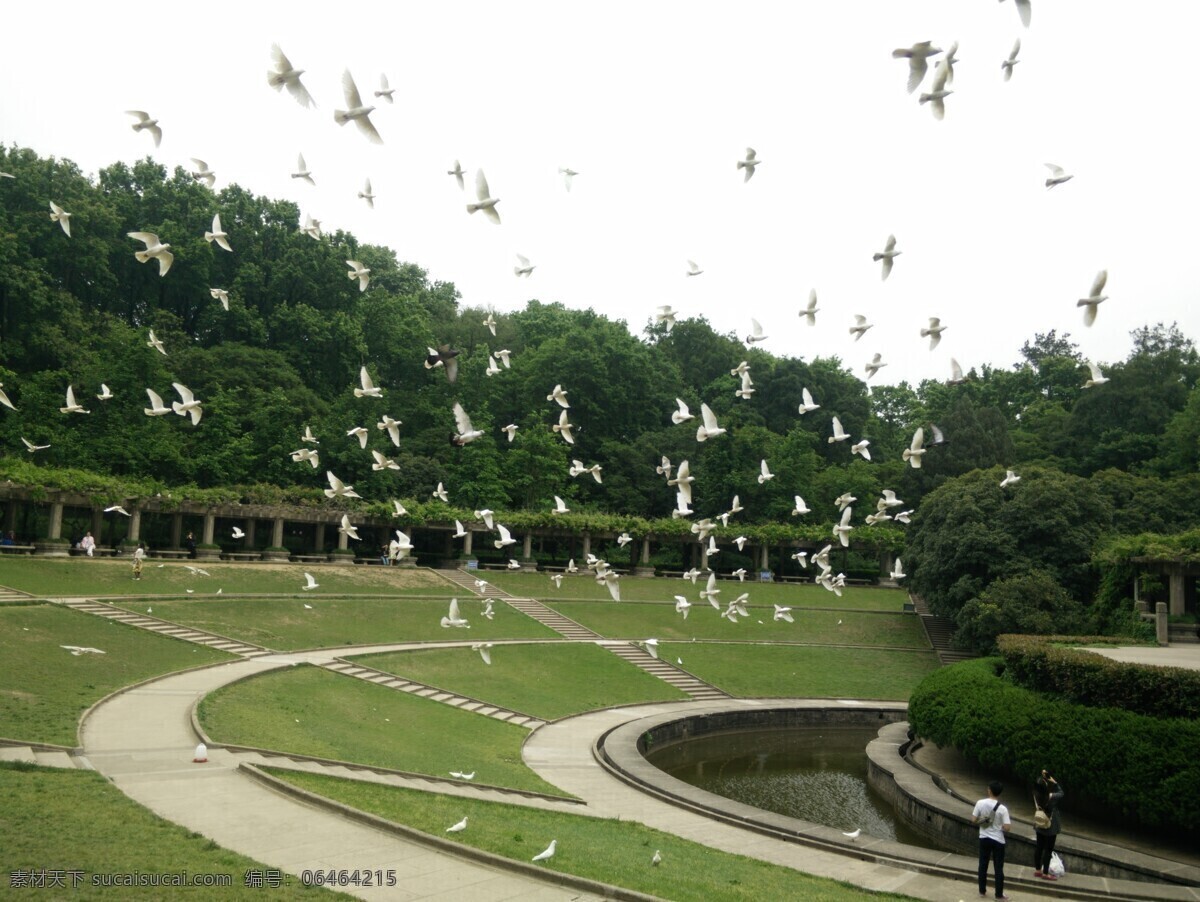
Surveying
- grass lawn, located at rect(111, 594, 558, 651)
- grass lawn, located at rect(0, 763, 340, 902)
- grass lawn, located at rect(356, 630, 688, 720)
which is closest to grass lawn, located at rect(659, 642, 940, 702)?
grass lawn, located at rect(356, 630, 688, 720)

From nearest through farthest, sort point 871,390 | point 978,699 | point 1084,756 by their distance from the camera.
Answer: point 1084,756 → point 978,699 → point 871,390

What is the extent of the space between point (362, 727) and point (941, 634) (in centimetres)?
3013

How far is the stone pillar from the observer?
31.2m

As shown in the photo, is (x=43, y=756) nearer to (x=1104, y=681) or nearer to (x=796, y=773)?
(x=796, y=773)

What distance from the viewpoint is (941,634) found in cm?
4172


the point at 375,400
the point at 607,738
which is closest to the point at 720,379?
the point at 375,400

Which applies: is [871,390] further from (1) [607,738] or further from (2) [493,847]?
(2) [493,847]

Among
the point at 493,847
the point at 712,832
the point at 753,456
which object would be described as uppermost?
the point at 753,456

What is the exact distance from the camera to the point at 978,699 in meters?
Result: 20.1

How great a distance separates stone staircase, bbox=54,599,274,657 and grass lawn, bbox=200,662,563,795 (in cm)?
338

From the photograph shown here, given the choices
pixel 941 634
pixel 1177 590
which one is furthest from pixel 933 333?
pixel 941 634

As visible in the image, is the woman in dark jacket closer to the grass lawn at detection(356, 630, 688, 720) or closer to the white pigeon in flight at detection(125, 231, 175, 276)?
the grass lawn at detection(356, 630, 688, 720)

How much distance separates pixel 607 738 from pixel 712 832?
7.10 m

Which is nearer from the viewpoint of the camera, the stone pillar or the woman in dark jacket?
the woman in dark jacket
